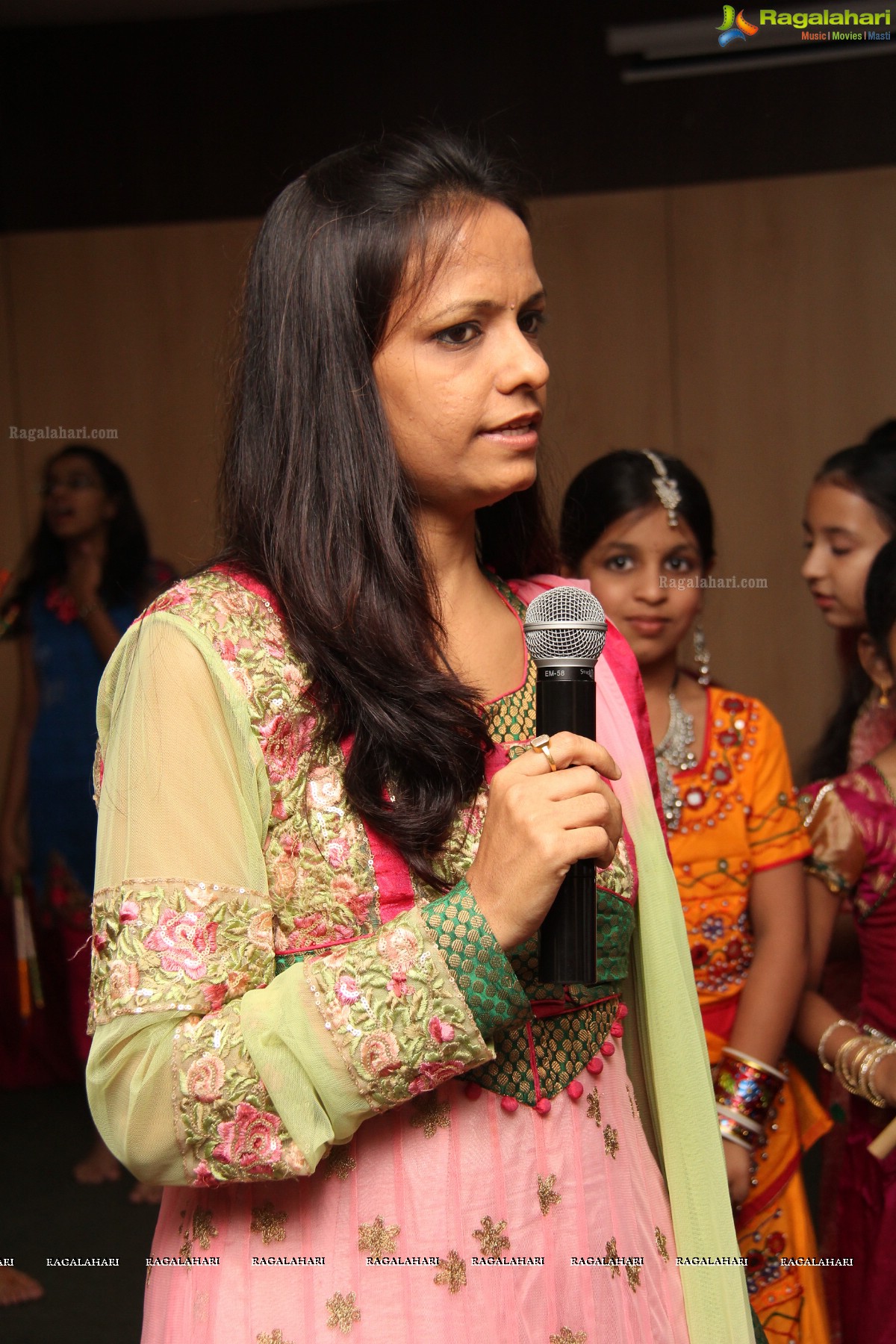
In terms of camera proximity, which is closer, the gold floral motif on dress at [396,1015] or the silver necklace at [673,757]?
the gold floral motif on dress at [396,1015]

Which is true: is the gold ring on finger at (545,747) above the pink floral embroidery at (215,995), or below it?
above

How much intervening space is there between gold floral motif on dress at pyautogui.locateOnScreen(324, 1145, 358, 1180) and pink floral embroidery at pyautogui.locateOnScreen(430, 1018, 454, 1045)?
0.57 ft

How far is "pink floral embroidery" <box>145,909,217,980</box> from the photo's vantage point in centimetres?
94

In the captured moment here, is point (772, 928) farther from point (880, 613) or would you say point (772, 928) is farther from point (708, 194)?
point (708, 194)

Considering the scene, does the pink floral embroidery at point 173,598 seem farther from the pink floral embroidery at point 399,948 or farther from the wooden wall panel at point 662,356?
the wooden wall panel at point 662,356

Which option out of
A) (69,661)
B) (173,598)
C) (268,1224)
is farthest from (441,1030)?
(69,661)

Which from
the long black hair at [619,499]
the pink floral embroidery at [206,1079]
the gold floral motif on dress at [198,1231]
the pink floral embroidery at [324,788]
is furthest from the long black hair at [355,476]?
the long black hair at [619,499]

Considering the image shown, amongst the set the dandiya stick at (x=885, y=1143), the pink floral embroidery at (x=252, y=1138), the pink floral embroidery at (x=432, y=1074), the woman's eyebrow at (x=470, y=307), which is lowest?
the dandiya stick at (x=885, y=1143)

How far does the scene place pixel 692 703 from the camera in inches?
85.6

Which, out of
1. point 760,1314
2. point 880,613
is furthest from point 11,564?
point 760,1314

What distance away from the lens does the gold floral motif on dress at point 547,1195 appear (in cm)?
105

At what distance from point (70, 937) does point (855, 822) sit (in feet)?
8.05

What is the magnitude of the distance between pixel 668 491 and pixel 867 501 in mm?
511

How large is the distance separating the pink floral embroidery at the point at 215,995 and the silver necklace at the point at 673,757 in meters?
1.18
